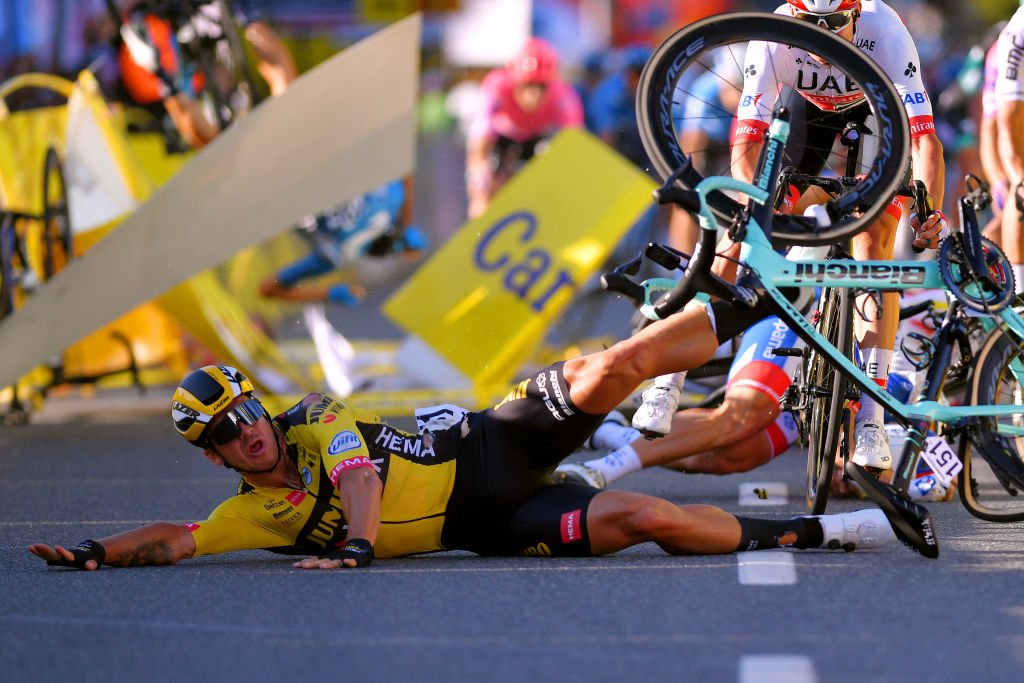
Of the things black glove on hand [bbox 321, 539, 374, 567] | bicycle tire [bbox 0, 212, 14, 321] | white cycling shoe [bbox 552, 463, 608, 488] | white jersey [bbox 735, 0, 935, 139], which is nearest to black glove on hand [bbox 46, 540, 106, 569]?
black glove on hand [bbox 321, 539, 374, 567]

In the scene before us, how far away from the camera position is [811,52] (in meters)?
6.34

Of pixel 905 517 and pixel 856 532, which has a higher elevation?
pixel 905 517

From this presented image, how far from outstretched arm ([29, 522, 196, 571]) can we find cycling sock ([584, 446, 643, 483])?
1903 mm

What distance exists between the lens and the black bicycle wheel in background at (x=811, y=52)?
6.30 m

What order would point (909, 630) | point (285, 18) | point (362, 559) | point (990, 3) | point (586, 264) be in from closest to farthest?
point (909, 630) < point (362, 559) < point (586, 264) < point (285, 18) < point (990, 3)

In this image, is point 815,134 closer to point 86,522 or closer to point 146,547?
point 146,547

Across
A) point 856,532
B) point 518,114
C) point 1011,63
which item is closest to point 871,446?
point 856,532

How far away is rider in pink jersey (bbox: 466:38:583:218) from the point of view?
1525cm

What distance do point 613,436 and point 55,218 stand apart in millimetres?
4403

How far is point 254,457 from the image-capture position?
246 inches

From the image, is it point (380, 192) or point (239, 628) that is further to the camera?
point (380, 192)

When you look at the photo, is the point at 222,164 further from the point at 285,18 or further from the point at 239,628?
the point at 285,18

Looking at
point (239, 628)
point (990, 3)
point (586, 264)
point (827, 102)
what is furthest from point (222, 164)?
point (990, 3)

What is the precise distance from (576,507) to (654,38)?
23959 mm
